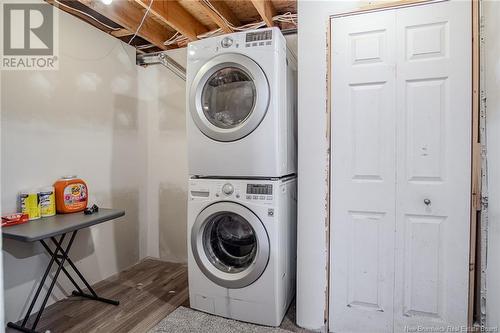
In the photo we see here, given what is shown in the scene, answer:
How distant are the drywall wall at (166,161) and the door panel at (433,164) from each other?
210 cm

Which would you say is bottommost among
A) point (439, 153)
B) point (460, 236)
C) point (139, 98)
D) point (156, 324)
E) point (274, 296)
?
point (156, 324)

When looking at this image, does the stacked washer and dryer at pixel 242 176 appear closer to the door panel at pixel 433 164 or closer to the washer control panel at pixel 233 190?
the washer control panel at pixel 233 190

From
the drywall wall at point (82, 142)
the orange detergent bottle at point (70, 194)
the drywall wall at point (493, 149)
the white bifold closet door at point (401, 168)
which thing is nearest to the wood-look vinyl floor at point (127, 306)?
the drywall wall at point (82, 142)

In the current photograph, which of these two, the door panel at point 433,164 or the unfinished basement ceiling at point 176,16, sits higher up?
the unfinished basement ceiling at point 176,16

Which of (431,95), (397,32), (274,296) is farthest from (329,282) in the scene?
(397,32)

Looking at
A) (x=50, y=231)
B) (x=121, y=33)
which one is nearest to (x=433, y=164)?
(x=50, y=231)

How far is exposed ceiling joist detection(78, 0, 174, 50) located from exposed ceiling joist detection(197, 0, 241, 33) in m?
0.63

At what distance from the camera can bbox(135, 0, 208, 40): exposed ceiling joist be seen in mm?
2189

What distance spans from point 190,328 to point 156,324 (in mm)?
250

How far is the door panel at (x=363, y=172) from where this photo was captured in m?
1.63

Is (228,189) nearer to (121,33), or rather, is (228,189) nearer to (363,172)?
(363,172)

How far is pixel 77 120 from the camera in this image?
93.3 inches

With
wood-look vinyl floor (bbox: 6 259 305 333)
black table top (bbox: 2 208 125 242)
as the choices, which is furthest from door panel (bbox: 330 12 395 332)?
black table top (bbox: 2 208 125 242)

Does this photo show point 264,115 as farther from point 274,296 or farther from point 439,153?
point 274,296
